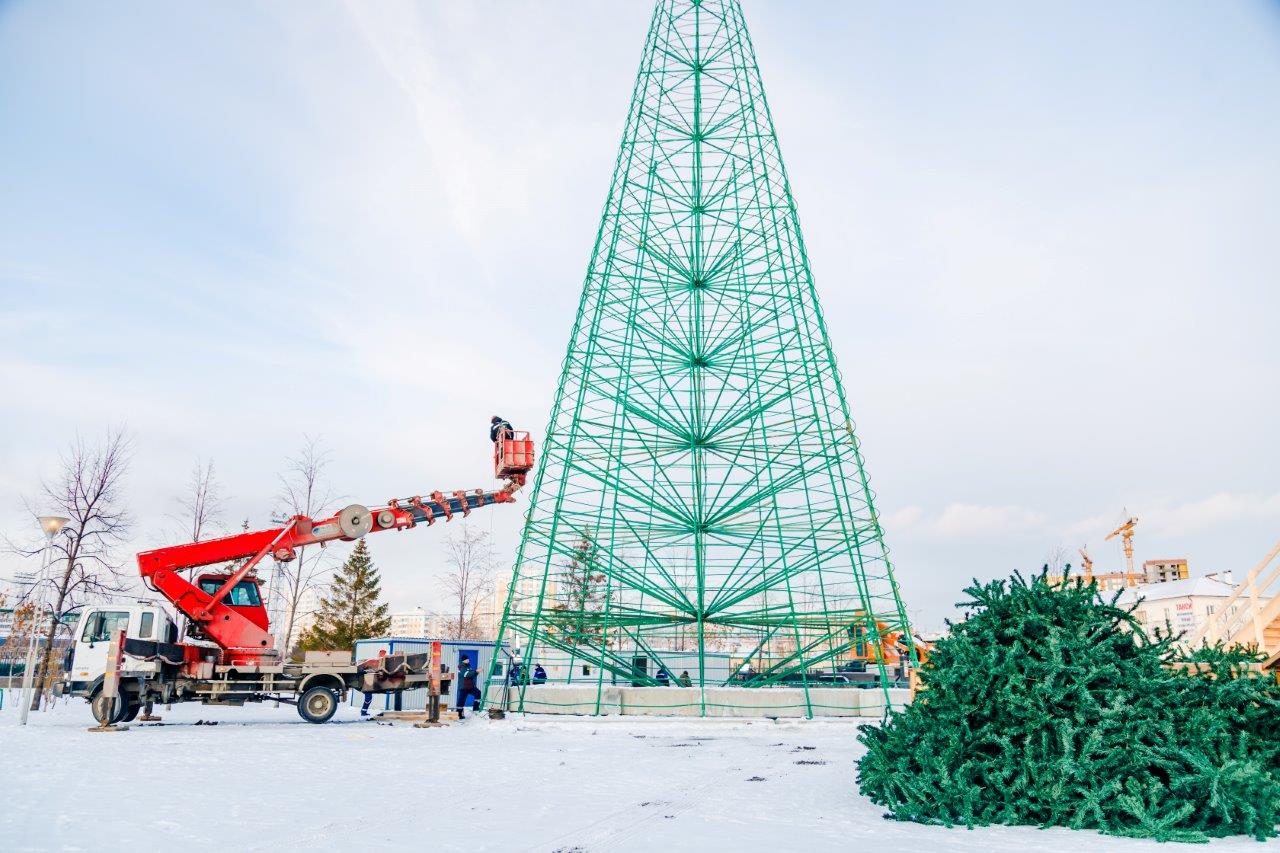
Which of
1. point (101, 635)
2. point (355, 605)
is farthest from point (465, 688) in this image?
point (355, 605)

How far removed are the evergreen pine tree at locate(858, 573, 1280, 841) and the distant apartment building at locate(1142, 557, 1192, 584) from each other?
108 meters

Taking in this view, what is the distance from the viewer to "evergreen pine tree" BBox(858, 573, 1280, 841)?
748 cm

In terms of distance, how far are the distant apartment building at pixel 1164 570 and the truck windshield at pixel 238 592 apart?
345ft

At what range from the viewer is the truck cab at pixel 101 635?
66.1 feet

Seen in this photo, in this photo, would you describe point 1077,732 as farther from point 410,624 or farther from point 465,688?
point 410,624

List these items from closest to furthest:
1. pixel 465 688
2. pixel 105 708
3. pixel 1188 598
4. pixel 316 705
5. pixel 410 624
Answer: pixel 105 708, pixel 316 705, pixel 465 688, pixel 1188 598, pixel 410 624

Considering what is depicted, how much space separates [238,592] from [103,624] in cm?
288

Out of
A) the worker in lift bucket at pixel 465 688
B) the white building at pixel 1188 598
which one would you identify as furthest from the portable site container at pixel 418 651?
the white building at pixel 1188 598

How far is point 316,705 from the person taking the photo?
69.5 ft

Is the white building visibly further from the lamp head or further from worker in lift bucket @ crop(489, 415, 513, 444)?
the lamp head

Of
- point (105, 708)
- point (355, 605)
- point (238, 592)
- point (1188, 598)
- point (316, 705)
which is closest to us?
point (105, 708)

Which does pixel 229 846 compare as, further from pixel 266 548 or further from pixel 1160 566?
pixel 1160 566

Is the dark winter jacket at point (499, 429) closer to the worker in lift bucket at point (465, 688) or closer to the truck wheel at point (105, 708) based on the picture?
the worker in lift bucket at point (465, 688)

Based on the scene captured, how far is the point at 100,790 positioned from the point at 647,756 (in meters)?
7.32
